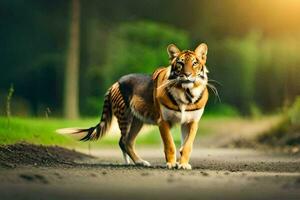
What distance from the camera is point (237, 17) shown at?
3866 cm

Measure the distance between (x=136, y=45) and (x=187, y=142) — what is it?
24558 millimetres

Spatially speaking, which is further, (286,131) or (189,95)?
(286,131)

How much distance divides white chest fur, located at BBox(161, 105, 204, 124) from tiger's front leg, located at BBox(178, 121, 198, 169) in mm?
97

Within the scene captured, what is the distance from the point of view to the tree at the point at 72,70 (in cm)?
3222

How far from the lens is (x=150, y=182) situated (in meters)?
11.3

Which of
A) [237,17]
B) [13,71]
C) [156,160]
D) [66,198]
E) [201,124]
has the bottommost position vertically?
[66,198]

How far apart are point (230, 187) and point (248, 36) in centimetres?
2852

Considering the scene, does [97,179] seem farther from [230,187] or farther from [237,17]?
[237,17]

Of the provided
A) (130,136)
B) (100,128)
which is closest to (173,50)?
(130,136)

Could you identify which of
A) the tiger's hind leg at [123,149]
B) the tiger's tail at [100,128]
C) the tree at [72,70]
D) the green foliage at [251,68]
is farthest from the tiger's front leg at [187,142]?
the green foliage at [251,68]

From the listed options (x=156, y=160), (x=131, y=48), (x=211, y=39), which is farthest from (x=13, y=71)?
(x=156, y=160)

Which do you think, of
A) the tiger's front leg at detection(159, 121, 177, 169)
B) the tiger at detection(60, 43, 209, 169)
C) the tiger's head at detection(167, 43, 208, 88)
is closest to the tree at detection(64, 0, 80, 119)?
the tiger at detection(60, 43, 209, 169)

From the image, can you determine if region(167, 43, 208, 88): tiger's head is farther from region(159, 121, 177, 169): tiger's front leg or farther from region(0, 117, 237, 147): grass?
region(0, 117, 237, 147): grass

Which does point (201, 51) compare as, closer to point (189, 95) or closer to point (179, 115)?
point (189, 95)
